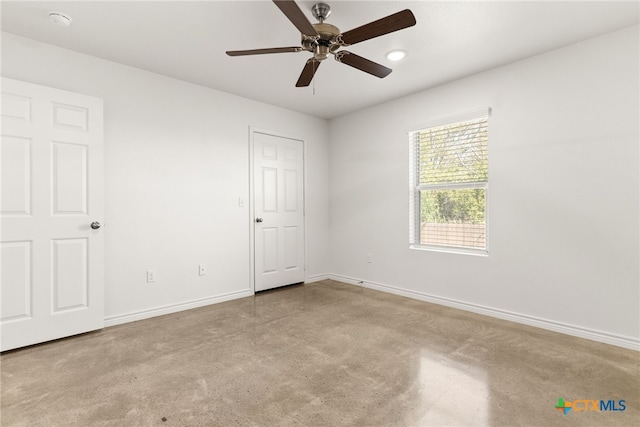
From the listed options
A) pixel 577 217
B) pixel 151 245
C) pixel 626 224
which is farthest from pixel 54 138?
pixel 626 224

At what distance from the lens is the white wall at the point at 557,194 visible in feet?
8.21

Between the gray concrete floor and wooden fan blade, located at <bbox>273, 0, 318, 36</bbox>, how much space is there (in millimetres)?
2153

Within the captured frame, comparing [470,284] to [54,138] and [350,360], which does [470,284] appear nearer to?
[350,360]

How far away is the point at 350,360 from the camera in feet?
7.57

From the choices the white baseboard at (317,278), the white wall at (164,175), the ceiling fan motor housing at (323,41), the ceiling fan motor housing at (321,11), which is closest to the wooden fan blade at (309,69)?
the ceiling fan motor housing at (323,41)

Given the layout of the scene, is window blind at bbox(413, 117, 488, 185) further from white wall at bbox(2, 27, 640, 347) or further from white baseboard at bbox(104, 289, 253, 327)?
white baseboard at bbox(104, 289, 253, 327)

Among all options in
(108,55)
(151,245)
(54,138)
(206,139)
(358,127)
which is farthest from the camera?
(358,127)

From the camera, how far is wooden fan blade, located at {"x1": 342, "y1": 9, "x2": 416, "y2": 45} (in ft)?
5.73

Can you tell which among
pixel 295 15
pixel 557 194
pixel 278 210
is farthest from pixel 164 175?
pixel 557 194

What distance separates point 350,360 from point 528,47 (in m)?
3.05

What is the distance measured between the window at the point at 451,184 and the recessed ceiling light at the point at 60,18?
349cm

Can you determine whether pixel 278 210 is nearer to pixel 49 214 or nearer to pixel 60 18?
pixel 49 214

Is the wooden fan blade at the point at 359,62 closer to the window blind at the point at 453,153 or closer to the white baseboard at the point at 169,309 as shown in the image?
the window blind at the point at 453,153

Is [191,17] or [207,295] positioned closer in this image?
[191,17]
